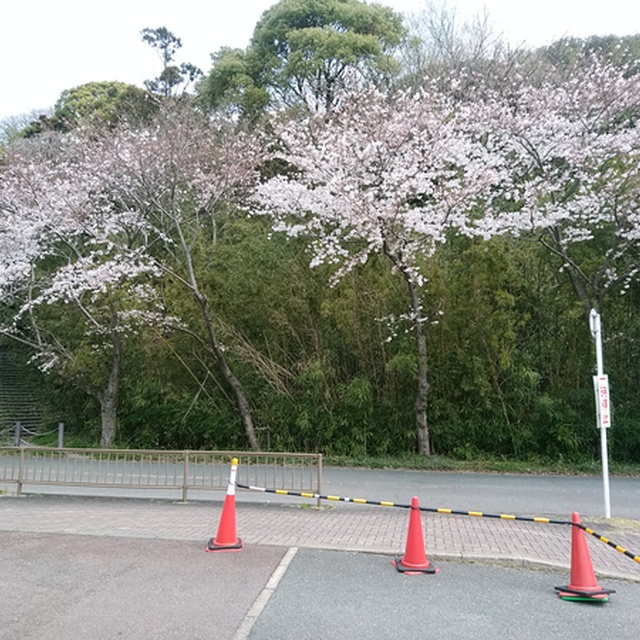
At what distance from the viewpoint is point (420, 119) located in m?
Answer: 13.2

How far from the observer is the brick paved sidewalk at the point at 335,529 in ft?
19.9

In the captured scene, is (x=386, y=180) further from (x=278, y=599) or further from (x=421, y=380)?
(x=278, y=599)

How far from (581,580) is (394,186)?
9.42 meters

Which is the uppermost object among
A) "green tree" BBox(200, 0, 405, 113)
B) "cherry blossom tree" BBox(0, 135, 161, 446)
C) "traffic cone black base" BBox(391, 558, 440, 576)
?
"green tree" BBox(200, 0, 405, 113)

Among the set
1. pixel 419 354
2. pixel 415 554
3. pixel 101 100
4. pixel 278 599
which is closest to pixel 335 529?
pixel 415 554

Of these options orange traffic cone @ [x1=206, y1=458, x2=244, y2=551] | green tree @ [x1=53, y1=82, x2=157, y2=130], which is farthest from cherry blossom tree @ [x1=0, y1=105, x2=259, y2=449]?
orange traffic cone @ [x1=206, y1=458, x2=244, y2=551]

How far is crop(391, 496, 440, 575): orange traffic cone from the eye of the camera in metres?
5.41

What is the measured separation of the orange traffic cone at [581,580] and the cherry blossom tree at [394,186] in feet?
27.2

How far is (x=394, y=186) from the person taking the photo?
41.4 ft

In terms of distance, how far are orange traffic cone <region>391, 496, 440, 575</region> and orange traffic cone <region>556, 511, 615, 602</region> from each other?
121cm

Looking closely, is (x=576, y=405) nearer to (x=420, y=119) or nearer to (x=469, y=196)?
(x=469, y=196)

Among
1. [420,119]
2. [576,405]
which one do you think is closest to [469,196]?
[420,119]

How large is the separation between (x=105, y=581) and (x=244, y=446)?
997cm

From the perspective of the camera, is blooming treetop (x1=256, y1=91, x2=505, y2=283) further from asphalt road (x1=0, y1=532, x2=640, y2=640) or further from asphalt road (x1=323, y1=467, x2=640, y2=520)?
asphalt road (x1=0, y1=532, x2=640, y2=640)
